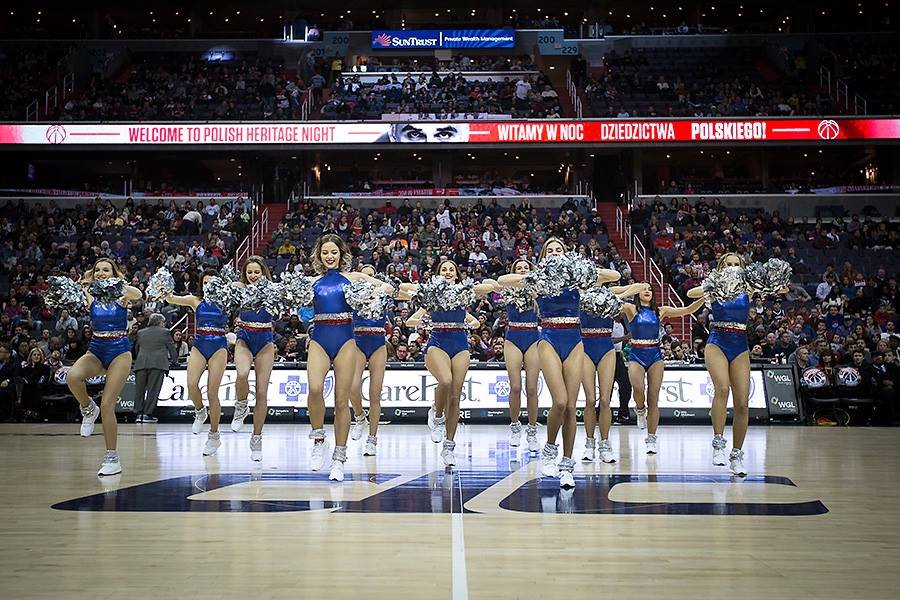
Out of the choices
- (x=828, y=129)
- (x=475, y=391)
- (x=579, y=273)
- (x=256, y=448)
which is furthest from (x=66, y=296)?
(x=828, y=129)

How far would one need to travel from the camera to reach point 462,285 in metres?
9.70

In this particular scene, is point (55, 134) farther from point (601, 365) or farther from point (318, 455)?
point (601, 365)

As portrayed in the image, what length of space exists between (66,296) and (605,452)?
579 cm

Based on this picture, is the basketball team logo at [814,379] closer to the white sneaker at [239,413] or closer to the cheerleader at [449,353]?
the cheerleader at [449,353]

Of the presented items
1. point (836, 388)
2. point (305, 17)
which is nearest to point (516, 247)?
point (836, 388)

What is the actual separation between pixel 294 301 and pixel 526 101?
22.4 metres

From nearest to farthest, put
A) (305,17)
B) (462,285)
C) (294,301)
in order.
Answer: (294,301)
(462,285)
(305,17)

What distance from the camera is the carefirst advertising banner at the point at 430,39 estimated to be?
34.7 m

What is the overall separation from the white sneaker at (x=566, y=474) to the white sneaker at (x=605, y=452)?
2156mm

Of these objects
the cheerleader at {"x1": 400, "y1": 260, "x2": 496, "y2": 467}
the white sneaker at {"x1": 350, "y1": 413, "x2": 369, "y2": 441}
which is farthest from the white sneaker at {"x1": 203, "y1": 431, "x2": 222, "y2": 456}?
the cheerleader at {"x1": 400, "y1": 260, "x2": 496, "y2": 467}

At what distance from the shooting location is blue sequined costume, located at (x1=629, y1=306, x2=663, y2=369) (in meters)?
11.0

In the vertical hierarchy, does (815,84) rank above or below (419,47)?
below

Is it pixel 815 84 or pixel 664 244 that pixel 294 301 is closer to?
pixel 664 244

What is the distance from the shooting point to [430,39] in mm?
34750
